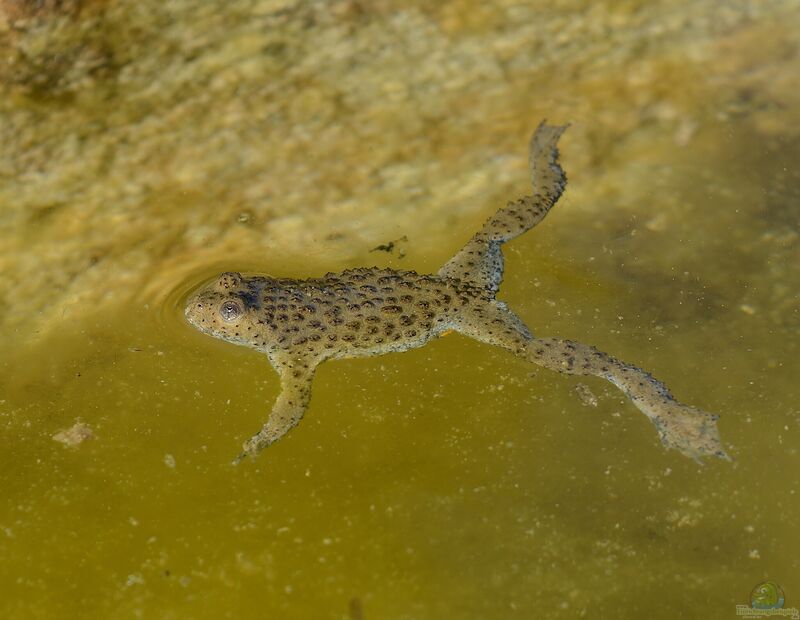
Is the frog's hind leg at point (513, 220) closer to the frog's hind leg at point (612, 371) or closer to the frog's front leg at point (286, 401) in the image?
the frog's hind leg at point (612, 371)

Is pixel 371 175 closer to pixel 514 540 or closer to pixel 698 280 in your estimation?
pixel 698 280

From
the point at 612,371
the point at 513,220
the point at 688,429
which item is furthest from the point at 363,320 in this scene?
the point at 688,429

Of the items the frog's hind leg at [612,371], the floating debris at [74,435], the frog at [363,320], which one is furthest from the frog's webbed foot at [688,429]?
the floating debris at [74,435]

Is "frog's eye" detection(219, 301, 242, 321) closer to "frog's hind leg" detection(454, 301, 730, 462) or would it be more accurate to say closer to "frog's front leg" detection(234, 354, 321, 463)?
"frog's front leg" detection(234, 354, 321, 463)

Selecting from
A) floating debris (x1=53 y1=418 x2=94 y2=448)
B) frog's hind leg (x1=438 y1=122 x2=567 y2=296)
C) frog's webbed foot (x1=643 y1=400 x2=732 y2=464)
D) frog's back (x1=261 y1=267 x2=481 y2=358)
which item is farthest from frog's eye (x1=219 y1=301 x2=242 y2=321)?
frog's webbed foot (x1=643 y1=400 x2=732 y2=464)

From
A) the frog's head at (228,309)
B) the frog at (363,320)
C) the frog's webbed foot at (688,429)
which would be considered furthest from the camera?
the frog's head at (228,309)

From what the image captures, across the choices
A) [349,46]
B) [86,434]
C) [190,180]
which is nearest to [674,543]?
[86,434]
